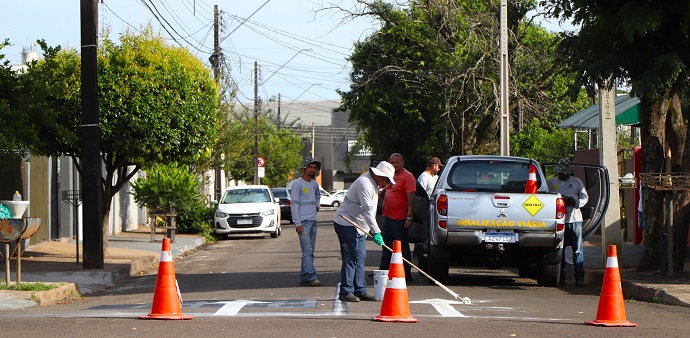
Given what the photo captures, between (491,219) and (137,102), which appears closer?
(491,219)

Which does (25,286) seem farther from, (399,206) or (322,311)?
(399,206)

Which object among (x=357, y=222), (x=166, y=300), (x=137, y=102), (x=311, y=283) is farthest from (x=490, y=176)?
(x=137, y=102)

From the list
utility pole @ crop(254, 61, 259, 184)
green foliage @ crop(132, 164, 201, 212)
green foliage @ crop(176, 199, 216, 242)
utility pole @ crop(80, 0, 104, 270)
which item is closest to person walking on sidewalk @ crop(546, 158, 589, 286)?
utility pole @ crop(80, 0, 104, 270)

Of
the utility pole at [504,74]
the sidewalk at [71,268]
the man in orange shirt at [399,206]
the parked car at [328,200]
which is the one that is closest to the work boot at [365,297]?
the man in orange shirt at [399,206]

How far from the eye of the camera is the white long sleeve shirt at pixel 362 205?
38.2 ft

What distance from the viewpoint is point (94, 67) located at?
15.9m

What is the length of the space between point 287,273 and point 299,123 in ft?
264

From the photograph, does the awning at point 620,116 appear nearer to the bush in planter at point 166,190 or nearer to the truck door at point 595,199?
the truck door at point 595,199

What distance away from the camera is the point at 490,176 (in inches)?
581

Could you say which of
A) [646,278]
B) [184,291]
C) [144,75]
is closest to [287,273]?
[184,291]

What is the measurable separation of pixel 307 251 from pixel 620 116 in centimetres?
840

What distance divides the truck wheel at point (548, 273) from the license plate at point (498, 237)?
0.96 metres

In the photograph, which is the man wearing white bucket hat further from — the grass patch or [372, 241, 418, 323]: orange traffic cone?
the grass patch

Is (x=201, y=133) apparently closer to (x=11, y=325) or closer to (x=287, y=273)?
(x=287, y=273)
